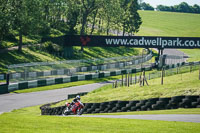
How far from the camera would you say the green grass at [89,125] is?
32.7 ft

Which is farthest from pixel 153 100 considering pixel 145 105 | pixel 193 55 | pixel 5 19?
pixel 193 55

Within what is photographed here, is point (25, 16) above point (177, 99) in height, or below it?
above

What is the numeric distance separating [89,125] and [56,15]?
62065mm

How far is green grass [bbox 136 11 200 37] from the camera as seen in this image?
11869 cm

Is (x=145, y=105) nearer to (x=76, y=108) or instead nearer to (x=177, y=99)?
(x=177, y=99)

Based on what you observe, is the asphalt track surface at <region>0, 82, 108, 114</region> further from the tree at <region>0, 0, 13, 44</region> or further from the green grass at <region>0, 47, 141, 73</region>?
the tree at <region>0, 0, 13, 44</region>

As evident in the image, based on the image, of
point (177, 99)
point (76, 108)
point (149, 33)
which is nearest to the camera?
point (177, 99)

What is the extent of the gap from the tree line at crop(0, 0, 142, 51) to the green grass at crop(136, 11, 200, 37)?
29913 mm

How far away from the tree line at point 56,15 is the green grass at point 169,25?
29.9m

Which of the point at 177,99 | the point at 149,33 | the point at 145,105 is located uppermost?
the point at 149,33

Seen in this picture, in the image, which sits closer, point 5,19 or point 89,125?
point 89,125

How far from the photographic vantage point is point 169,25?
135 m

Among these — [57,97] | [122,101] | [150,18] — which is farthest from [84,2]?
[150,18]

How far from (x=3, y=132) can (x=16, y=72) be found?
23674mm
